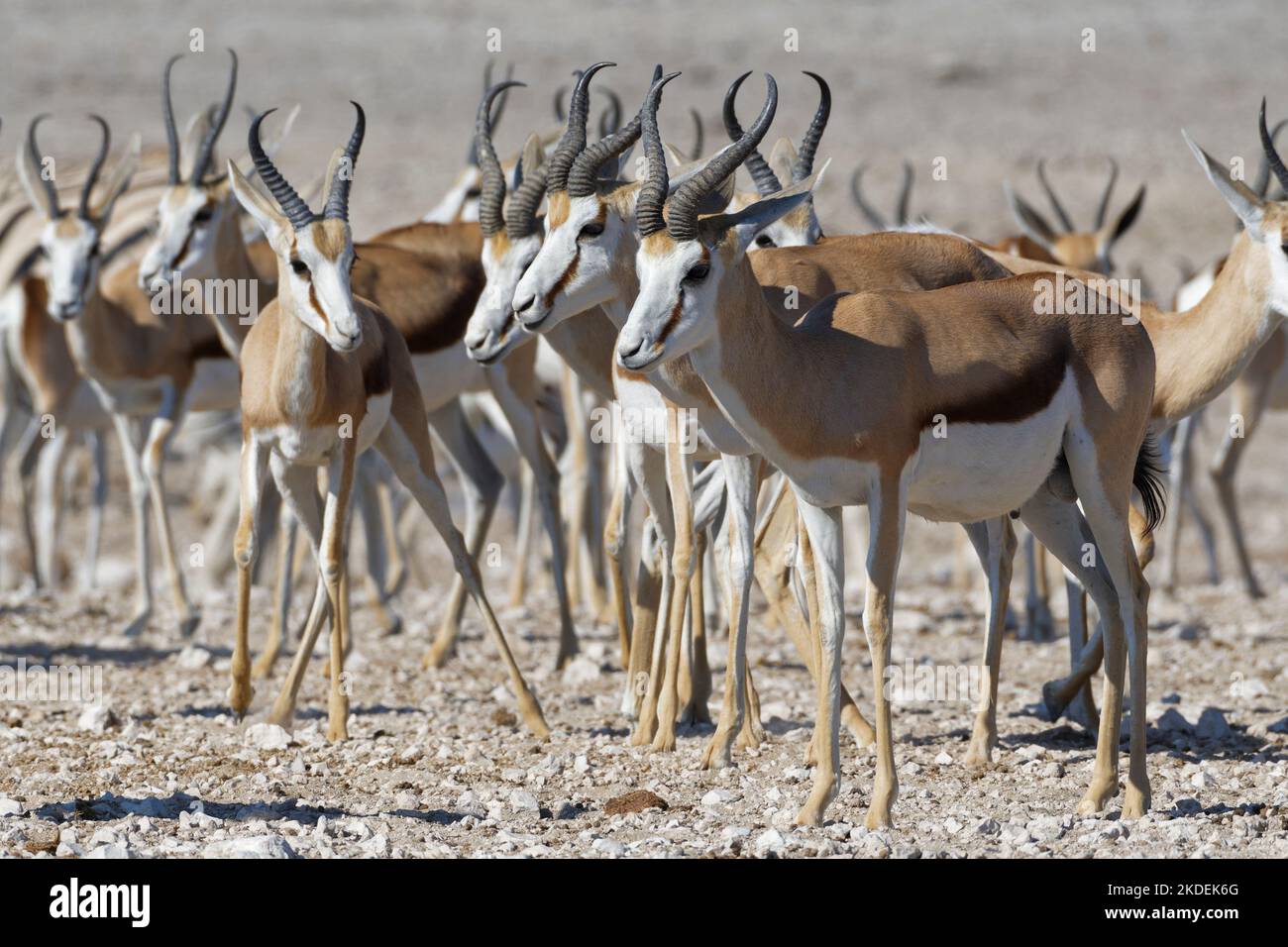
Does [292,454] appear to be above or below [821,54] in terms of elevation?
below

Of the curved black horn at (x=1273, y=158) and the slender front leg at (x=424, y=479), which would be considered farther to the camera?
the slender front leg at (x=424, y=479)

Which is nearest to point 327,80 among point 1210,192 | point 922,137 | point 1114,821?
point 922,137

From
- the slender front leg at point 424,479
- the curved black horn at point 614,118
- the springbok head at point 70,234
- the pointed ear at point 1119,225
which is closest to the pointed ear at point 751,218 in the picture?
the slender front leg at point 424,479

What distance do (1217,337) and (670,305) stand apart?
310cm

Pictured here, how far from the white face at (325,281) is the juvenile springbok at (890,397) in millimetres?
1903

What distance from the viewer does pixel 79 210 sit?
11.9 meters

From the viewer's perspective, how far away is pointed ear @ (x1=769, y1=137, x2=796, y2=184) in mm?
9398

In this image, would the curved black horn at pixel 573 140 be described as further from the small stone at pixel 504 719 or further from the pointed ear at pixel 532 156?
the small stone at pixel 504 719

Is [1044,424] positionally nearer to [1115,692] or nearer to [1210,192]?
[1115,692]

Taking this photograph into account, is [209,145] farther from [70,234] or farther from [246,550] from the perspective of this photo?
[246,550]

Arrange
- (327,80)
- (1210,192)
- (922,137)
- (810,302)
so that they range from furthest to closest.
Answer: (327,80) < (922,137) < (1210,192) < (810,302)

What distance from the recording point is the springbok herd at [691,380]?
20.7 feet

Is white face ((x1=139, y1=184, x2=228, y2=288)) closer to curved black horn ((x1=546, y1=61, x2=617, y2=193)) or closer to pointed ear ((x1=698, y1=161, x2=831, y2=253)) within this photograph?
curved black horn ((x1=546, y1=61, x2=617, y2=193))

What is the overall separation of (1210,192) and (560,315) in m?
24.1
